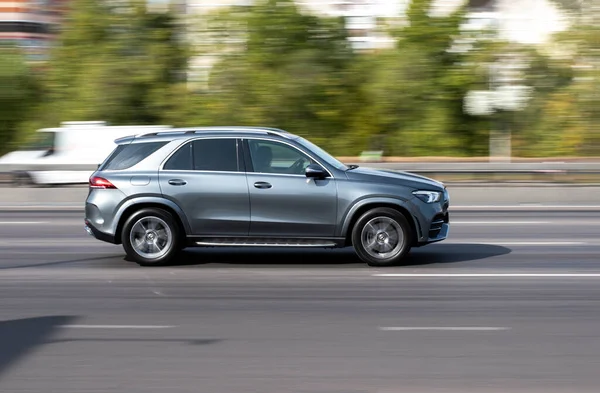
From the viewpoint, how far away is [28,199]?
22.2 meters

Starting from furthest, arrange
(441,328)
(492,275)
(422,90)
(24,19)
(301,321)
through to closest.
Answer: (24,19)
(422,90)
(492,275)
(301,321)
(441,328)

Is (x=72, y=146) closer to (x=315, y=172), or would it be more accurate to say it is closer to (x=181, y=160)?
(x=181, y=160)

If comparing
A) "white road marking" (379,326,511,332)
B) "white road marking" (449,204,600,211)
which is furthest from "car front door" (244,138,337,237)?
"white road marking" (449,204,600,211)

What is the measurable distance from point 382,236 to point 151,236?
8.56ft

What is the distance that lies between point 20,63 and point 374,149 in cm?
1387

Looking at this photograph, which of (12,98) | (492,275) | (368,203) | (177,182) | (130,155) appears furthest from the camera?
(12,98)

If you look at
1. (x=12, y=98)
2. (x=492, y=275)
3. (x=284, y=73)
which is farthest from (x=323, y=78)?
(x=492, y=275)

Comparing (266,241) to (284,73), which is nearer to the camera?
(266,241)

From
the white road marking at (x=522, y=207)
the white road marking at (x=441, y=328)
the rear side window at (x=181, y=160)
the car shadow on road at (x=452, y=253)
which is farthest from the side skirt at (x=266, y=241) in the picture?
the white road marking at (x=522, y=207)

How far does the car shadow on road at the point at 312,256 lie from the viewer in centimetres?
1184

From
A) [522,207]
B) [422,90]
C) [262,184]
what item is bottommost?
[522,207]

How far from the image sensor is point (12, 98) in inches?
1510

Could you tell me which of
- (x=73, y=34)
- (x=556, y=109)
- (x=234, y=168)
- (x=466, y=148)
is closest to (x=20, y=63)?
(x=73, y=34)

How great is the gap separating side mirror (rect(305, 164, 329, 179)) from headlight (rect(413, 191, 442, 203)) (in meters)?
1.04
